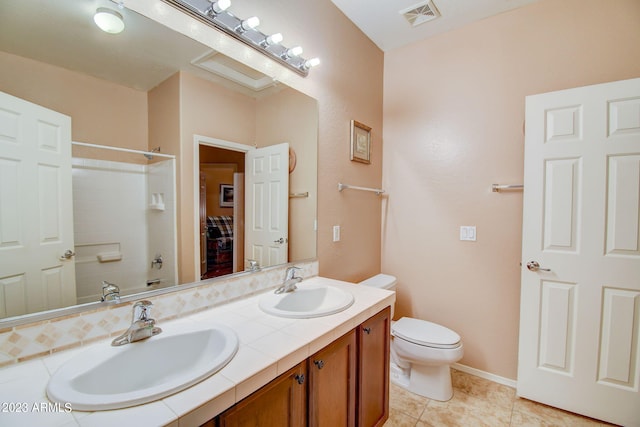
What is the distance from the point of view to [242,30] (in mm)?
1294

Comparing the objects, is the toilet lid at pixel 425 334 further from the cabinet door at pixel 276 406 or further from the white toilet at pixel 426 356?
the cabinet door at pixel 276 406

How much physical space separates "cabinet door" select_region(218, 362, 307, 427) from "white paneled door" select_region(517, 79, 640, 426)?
1644 millimetres

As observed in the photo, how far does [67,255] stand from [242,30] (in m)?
1.18

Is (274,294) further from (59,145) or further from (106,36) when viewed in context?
(106,36)

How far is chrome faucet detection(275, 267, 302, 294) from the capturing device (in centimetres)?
144

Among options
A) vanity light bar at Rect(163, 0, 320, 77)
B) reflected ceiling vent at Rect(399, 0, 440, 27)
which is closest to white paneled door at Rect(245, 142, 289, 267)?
vanity light bar at Rect(163, 0, 320, 77)

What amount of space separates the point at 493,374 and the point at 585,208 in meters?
1.33

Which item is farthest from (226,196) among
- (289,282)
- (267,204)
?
(289,282)

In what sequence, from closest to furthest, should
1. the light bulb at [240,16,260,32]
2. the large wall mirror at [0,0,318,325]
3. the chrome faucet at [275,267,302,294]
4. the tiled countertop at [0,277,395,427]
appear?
1. the tiled countertop at [0,277,395,427]
2. the large wall mirror at [0,0,318,325]
3. the light bulb at [240,16,260,32]
4. the chrome faucet at [275,267,302,294]

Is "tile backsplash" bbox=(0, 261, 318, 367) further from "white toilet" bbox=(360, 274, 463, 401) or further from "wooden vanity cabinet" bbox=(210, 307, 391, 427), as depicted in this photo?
"white toilet" bbox=(360, 274, 463, 401)

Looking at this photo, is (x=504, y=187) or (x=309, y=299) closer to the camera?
(x=309, y=299)

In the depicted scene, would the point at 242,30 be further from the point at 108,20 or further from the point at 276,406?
the point at 276,406

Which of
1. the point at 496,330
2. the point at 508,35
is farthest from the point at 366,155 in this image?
the point at 496,330

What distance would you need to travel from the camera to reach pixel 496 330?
2.01 m
